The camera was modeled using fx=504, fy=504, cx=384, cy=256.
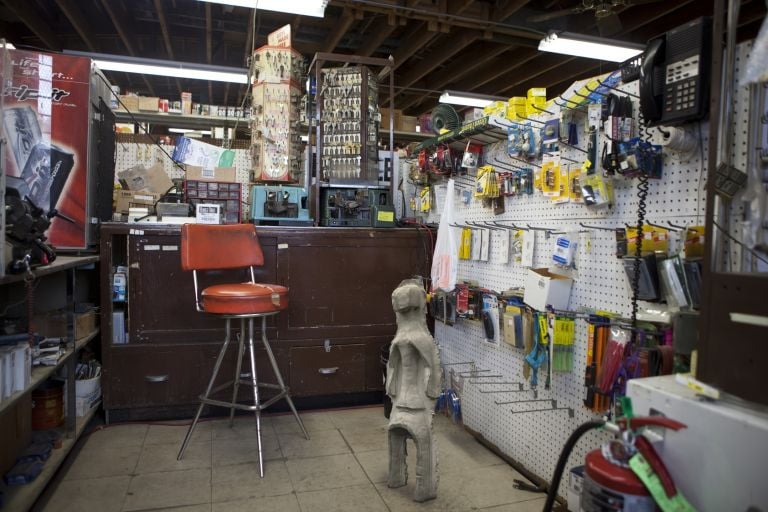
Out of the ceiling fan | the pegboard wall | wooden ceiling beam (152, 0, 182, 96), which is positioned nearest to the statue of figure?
the pegboard wall

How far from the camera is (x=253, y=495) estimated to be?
2.19m

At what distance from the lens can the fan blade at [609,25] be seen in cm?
421

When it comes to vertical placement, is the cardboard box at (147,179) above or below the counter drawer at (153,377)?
above

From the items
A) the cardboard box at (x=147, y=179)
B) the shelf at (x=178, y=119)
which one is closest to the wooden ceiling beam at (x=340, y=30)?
the shelf at (x=178, y=119)

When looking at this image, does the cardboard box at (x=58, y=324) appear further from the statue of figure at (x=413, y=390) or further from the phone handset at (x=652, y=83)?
the phone handset at (x=652, y=83)

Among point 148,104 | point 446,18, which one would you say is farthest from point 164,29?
point 446,18

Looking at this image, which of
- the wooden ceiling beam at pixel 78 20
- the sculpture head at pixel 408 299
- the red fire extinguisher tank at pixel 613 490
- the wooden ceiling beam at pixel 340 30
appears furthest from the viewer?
the wooden ceiling beam at pixel 340 30

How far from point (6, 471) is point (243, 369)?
4.13 ft

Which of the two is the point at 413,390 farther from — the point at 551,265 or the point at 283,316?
the point at 283,316

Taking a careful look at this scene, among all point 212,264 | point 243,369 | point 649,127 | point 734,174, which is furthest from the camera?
point 243,369

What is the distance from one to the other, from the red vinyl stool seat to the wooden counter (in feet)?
1.94

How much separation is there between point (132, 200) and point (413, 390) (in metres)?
2.51

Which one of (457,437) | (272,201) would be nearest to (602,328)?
(457,437)

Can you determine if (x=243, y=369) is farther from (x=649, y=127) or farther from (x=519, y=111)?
(x=649, y=127)
